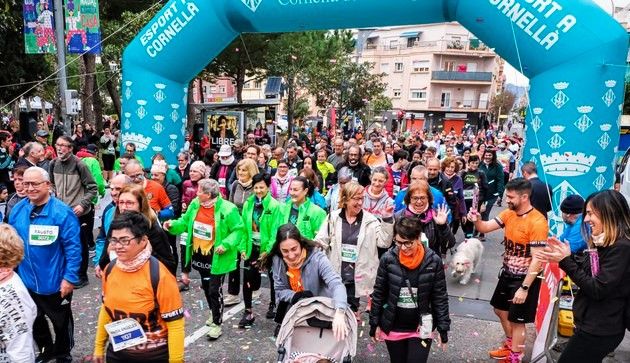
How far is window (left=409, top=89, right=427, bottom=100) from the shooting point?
2148 inches

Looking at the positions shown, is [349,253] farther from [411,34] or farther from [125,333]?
[411,34]

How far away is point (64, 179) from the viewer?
629 cm

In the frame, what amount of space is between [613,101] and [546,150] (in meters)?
0.97

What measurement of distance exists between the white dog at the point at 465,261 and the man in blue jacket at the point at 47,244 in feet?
15.2

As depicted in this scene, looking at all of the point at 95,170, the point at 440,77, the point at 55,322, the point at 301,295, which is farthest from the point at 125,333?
the point at 440,77

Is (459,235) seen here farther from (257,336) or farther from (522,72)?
(257,336)

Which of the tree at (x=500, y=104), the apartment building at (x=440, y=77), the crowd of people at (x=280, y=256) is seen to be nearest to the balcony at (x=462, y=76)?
the apartment building at (x=440, y=77)

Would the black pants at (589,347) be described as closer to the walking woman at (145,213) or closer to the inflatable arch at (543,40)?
the walking woman at (145,213)

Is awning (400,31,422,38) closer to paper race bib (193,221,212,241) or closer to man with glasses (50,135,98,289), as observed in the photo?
man with glasses (50,135,98,289)

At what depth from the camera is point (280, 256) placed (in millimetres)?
3650

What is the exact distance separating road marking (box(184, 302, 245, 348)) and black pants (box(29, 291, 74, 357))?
3.47 ft

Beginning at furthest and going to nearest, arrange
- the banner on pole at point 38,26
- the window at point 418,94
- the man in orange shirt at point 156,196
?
the window at point 418,94
the banner on pole at point 38,26
the man in orange shirt at point 156,196

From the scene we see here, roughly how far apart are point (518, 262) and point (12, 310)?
3.76 meters

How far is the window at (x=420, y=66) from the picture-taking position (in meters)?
53.6
